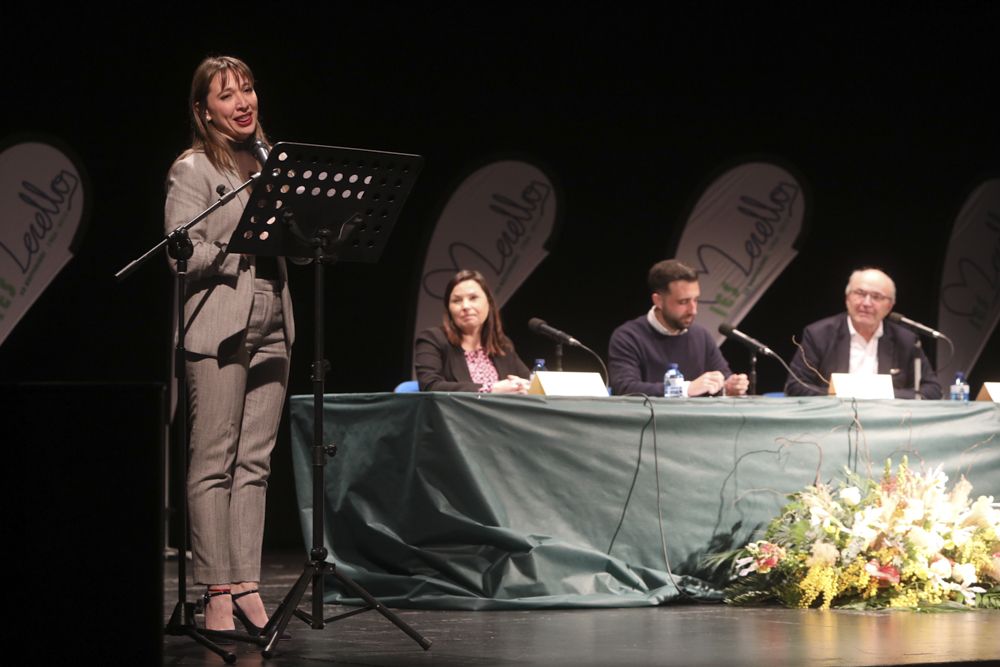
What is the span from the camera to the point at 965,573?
425 cm

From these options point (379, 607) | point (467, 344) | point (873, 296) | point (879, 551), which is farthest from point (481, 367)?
point (379, 607)

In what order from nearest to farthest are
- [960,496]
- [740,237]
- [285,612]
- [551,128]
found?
1. [285,612]
2. [960,496]
3. [551,128]
4. [740,237]

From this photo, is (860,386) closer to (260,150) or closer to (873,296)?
(873,296)

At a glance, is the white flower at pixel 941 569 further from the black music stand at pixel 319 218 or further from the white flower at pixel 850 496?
the black music stand at pixel 319 218

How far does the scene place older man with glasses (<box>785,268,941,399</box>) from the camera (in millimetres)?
5742

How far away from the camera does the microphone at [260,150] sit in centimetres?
323

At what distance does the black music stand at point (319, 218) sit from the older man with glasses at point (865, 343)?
302 centimetres

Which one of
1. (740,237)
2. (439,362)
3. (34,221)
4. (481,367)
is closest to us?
(439,362)

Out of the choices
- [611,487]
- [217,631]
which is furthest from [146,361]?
[217,631]

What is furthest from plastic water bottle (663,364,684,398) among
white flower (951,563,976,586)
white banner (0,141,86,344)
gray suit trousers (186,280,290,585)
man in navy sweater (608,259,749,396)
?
white banner (0,141,86,344)

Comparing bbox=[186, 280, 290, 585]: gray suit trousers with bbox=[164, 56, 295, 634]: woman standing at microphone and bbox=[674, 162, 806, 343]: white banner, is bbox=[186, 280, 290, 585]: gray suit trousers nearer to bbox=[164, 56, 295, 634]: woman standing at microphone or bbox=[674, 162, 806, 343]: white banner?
bbox=[164, 56, 295, 634]: woman standing at microphone

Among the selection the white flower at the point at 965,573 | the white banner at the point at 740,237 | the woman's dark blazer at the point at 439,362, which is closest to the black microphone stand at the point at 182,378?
the woman's dark blazer at the point at 439,362

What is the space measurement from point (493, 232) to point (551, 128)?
27.9 inches

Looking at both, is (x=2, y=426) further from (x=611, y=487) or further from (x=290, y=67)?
(x=290, y=67)
